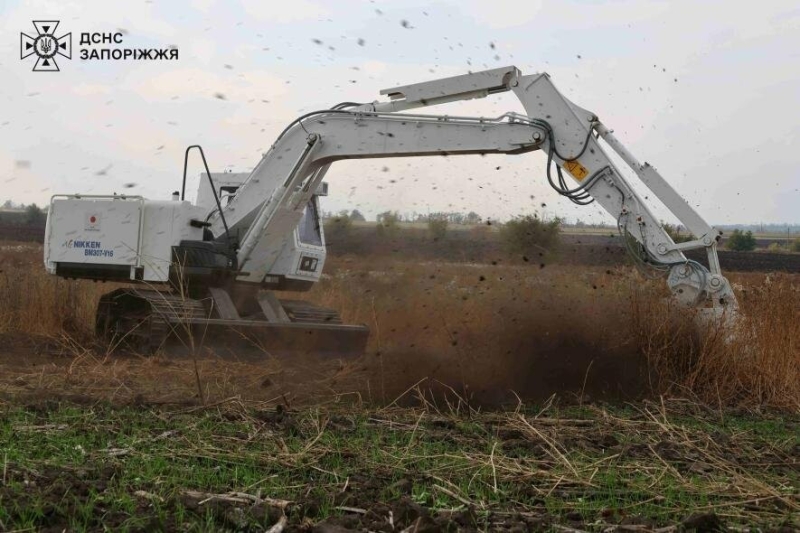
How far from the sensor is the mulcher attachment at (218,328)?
47.9ft

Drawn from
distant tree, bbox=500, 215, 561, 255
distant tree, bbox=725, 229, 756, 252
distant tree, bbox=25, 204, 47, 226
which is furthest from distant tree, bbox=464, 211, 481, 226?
distant tree, bbox=725, 229, 756, 252

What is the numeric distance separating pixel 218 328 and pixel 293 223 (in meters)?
1.87

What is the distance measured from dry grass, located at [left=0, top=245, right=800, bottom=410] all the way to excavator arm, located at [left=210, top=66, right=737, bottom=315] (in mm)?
520

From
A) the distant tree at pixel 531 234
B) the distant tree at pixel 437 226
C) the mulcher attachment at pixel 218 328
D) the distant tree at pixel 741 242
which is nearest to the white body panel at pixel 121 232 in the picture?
the mulcher attachment at pixel 218 328

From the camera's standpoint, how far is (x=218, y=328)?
48.0ft

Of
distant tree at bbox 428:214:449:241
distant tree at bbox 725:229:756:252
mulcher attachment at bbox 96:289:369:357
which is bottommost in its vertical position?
mulcher attachment at bbox 96:289:369:357

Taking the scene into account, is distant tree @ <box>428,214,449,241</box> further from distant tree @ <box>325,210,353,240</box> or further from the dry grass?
the dry grass

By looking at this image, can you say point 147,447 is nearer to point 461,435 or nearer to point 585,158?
point 461,435

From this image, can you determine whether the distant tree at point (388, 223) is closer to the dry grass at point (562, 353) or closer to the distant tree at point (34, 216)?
the dry grass at point (562, 353)

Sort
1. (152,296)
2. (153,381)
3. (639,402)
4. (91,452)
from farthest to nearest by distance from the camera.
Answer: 1. (152,296)
2. (153,381)
3. (639,402)
4. (91,452)

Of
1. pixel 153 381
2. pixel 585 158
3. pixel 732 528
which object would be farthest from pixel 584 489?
pixel 153 381

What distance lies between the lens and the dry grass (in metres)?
11.1

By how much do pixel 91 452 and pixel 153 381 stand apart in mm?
5369

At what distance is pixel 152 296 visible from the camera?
15102 mm
